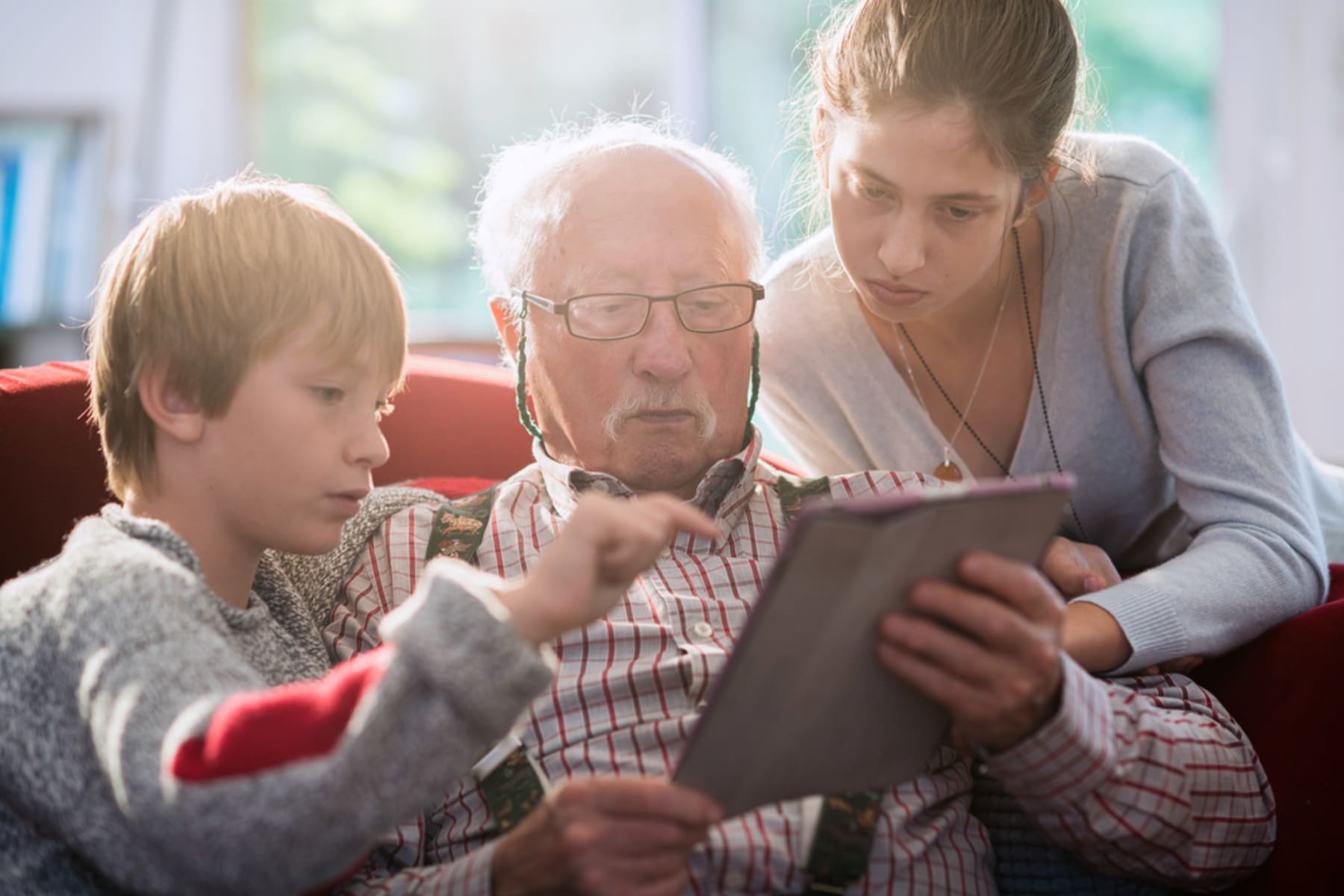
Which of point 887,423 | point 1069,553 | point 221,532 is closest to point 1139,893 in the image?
point 1069,553

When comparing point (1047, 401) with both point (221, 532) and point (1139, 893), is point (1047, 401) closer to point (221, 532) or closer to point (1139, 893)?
point (1139, 893)

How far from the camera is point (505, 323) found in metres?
1.64

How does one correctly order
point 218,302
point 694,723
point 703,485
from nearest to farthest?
point 218,302 < point 694,723 < point 703,485

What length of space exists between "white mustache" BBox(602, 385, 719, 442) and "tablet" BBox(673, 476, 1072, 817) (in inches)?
21.3

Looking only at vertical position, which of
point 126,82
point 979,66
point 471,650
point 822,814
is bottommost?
point 822,814

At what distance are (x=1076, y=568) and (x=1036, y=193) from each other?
0.51 metres

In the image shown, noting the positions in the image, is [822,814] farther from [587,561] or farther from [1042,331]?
[1042,331]

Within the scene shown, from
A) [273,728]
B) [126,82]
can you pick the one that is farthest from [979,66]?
[126,82]

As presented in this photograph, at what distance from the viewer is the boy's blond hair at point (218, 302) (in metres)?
1.08

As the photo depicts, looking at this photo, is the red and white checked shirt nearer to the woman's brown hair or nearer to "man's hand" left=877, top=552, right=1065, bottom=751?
"man's hand" left=877, top=552, right=1065, bottom=751

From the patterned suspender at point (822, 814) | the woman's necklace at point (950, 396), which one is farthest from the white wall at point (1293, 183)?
the patterned suspender at point (822, 814)

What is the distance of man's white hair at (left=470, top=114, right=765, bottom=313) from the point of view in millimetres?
1549

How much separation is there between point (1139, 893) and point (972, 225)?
790 mm

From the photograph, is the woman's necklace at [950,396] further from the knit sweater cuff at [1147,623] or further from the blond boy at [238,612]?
the blond boy at [238,612]
